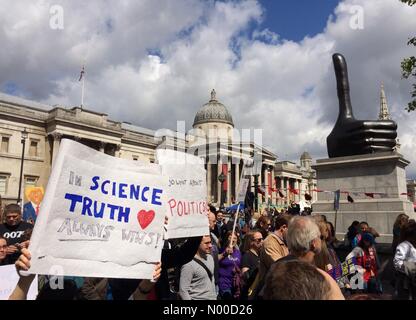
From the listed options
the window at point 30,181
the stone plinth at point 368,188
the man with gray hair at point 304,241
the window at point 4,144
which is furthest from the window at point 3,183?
the man with gray hair at point 304,241

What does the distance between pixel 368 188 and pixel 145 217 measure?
35.3 feet

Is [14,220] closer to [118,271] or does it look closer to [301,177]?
[118,271]

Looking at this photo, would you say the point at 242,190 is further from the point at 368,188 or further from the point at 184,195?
the point at 184,195

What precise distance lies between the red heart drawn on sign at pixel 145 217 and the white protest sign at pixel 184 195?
0.66m

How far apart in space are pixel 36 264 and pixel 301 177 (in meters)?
96.3

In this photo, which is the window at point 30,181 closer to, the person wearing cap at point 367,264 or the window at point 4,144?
the window at point 4,144

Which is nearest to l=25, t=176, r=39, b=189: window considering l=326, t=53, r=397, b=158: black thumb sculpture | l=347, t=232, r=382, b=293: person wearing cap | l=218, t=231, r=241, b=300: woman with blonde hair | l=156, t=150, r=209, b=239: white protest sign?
l=326, t=53, r=397, b=158: black thumb sculpture

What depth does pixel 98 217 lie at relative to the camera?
8.45ft

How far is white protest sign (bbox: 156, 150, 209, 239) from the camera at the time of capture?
3619 millimetres

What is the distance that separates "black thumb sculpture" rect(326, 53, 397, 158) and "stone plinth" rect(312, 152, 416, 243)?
1.68ft

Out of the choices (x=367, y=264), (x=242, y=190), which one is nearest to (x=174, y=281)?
(x=367, y=264)

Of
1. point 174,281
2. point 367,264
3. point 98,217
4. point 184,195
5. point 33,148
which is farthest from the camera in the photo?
point 33,148

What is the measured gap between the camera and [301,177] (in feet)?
311

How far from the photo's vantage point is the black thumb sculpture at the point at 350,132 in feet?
39.9
